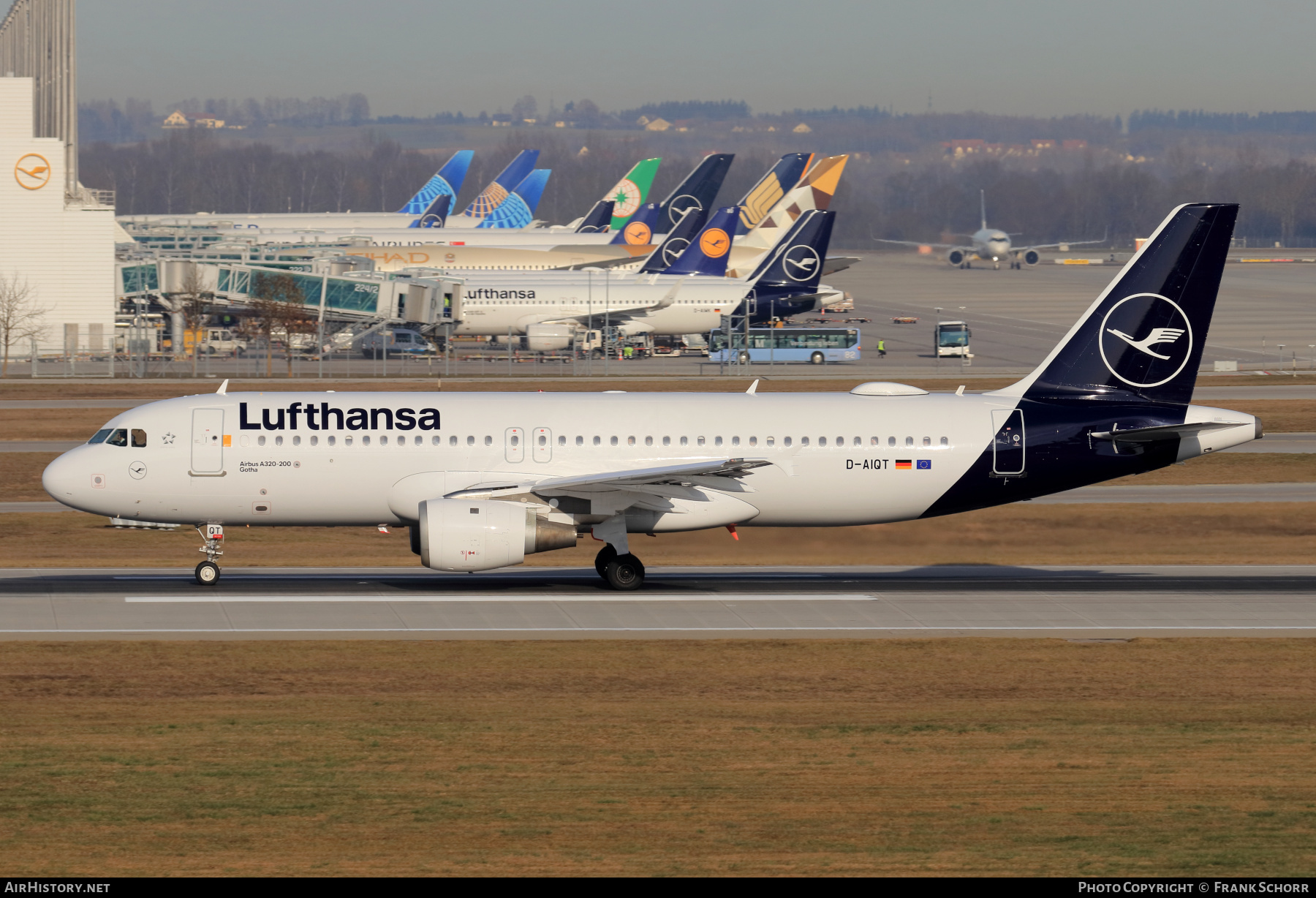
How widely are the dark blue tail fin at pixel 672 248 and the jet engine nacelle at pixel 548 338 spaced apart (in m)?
16.9

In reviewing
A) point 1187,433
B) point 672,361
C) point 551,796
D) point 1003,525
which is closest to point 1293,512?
point 1003,525

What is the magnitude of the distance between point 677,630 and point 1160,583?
48.3 feet

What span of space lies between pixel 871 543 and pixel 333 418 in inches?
560

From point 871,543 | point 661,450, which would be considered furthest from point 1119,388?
point 661,450

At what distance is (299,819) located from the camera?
19594 mm

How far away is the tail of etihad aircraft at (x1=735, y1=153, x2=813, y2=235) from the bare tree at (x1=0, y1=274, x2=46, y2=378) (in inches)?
2715

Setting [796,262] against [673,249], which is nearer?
[796,262]

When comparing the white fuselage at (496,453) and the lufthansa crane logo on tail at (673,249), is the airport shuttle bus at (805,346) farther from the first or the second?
the white fuselage at (496,453)

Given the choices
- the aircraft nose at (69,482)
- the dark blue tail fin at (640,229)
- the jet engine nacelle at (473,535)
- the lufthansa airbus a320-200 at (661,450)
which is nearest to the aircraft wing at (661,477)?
the lufthansa airbus a320-200 at (661,450)

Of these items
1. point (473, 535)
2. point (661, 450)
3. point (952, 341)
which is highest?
point (952, 341)

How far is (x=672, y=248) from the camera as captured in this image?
14212 cm

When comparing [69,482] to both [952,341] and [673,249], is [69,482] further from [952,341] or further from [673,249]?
[673,249]

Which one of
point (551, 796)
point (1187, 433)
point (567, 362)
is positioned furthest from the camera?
point (567, 362)

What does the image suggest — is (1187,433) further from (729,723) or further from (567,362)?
(567,362)
